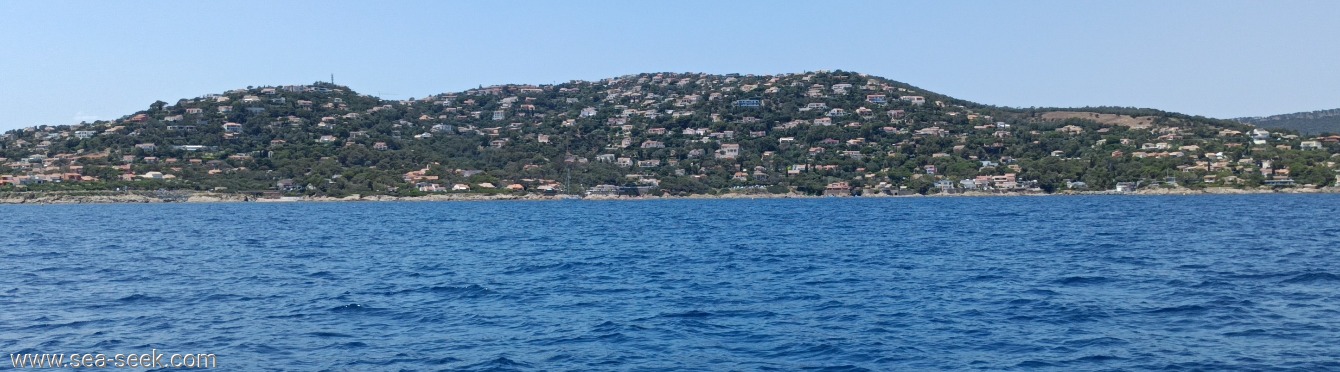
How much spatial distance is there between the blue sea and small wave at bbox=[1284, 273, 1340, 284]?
0.11 meters

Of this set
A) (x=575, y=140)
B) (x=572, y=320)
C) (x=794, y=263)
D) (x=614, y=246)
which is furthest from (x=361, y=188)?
(x=572, y=320)

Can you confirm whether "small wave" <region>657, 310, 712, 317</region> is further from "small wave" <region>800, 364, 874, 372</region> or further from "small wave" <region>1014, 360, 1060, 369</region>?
"small wave" <region>1014, 360, 1060, 369</region>

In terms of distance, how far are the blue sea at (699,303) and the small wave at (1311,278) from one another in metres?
0.11

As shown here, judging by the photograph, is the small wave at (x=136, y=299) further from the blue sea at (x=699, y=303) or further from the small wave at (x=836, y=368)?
the small wave at (x=836, y=368)

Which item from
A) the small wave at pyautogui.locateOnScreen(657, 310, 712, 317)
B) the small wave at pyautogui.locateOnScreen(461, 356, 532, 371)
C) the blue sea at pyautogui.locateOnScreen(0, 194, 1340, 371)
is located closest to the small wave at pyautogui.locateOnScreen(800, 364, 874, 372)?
the blue sea at pyautogui.locateOnScreen(0, 194, 1340, 371)

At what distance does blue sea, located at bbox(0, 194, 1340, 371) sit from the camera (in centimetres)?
1411

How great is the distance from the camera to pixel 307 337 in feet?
51.2

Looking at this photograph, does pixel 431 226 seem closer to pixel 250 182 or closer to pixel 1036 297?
pixel 1036 297

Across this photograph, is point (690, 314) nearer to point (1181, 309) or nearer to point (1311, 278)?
point (1181, 309)

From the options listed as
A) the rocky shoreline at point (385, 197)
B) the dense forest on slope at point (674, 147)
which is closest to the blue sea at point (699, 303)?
the rocky shoreline at point (385, 197)

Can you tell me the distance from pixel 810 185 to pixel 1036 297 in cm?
9659

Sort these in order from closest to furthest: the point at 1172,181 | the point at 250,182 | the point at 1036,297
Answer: the point at 1036,297, the point at 1172,181, the point at 250,182

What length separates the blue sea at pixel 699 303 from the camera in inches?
555

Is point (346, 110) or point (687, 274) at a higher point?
point (346, 110)
